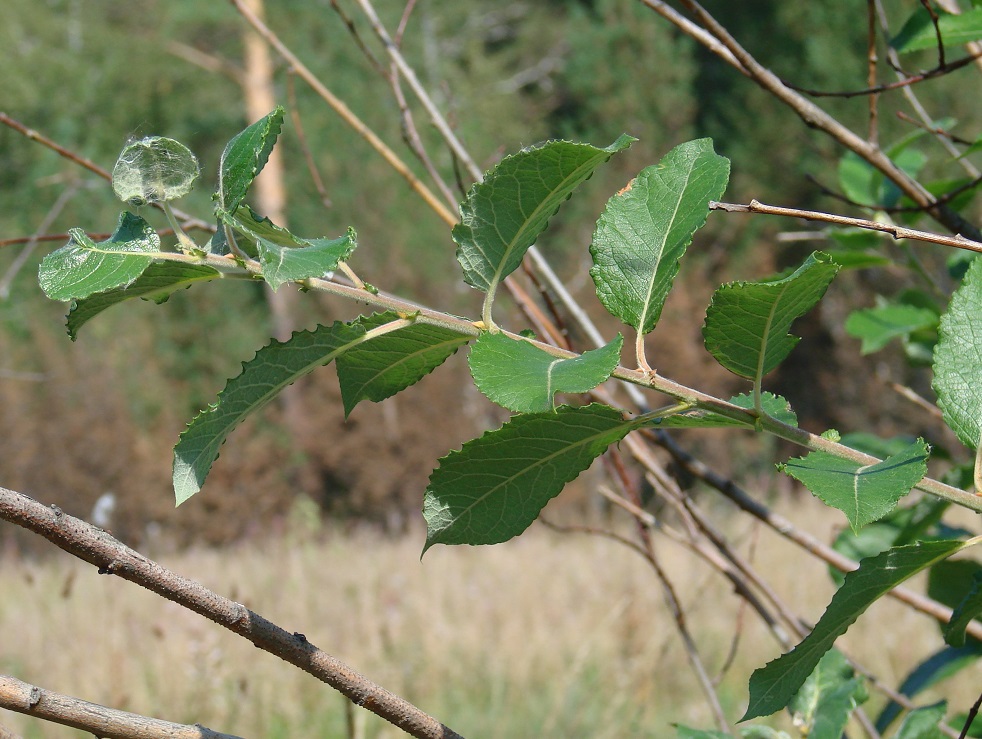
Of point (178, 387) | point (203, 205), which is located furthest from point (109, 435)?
point (203, 205)

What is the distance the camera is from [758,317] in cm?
49

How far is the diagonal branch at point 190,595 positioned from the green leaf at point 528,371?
147mm

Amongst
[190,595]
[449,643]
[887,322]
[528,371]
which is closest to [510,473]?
[528,371]

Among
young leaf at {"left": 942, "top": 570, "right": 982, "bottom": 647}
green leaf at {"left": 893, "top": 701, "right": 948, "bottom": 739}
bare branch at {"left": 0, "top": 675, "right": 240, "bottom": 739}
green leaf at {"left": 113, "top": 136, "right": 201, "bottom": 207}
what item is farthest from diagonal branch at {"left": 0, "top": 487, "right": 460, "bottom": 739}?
green leaf at {"left": 893, "top": 701, "right": 948, "bottom": 739}

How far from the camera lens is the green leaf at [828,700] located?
68cm

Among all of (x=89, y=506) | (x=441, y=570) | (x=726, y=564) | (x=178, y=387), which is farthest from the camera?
(x=178, y=387)

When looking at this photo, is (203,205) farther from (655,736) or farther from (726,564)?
(726,564)

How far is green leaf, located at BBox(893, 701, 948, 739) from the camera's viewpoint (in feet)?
2.27

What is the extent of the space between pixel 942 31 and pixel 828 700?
22.5 inches

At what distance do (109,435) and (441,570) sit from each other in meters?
5.11

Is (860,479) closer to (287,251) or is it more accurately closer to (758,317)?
(758,317)

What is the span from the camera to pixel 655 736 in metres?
3.64

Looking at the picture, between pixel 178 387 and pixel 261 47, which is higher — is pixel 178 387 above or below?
below

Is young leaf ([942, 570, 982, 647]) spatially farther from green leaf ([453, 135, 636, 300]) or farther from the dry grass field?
the dry grass field
